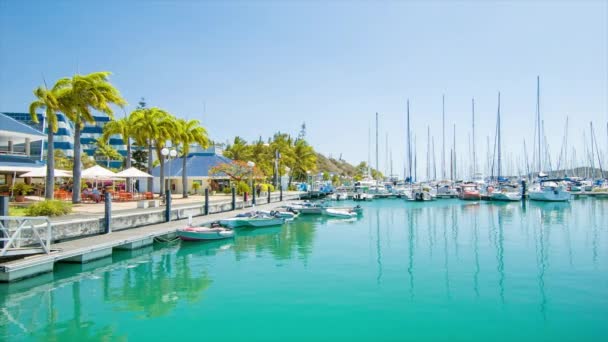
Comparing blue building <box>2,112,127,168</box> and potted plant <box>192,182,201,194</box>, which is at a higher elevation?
blue building <box>2,112,127,168</box>

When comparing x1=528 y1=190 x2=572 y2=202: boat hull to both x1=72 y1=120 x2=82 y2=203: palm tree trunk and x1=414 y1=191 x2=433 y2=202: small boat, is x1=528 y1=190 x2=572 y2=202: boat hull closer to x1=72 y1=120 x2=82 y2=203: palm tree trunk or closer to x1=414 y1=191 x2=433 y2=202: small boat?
x1=414 y1=191 x2=433 y2=202: small boat

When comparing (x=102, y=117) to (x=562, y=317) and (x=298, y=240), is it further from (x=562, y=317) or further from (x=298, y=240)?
(x=562, y=317)

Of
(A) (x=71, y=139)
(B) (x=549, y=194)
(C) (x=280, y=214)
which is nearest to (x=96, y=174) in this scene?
(C) (x=280, y=214)

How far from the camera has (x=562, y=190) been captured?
6606cm

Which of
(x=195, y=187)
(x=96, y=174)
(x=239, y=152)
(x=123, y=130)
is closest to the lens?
(x=96, y=174)

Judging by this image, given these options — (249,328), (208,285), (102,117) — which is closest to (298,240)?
(208,285)

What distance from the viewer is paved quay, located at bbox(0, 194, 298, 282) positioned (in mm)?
15820

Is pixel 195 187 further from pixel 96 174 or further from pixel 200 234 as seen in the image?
pixel 200 234

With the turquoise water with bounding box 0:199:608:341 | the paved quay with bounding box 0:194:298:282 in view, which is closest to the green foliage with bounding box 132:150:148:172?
the paved quay with bounding box 0:194:298:282

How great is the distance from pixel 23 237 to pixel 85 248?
2.51 meters

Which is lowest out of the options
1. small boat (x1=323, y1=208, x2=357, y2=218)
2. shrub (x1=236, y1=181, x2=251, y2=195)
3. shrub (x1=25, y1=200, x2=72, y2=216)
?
small boat (x1=323, y1=208, x2=357, y2=218)

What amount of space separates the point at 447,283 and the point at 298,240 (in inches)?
510

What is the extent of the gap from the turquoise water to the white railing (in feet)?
4.03

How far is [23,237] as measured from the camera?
683 inches
